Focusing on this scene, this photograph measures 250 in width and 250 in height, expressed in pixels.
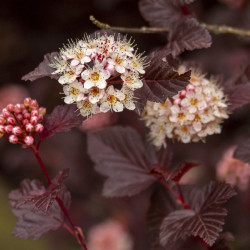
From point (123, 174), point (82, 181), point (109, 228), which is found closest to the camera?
point (123, 174)

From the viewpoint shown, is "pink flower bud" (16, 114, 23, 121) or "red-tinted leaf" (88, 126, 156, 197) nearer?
"pink flower bud" (16, 114, 23, 121)

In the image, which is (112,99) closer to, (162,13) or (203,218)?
(203,218)

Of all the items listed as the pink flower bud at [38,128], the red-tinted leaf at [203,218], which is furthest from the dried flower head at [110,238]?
the pink flower bud at [38,128]

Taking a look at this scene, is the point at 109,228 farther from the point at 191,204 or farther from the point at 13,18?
the point at 13,18

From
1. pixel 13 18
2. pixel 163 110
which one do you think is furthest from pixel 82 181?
pixel 163 110

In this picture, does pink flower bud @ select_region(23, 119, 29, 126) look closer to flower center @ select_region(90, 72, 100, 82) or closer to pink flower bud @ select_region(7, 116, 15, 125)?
pink flower bud @ select_region(7, 116, 15, 125)

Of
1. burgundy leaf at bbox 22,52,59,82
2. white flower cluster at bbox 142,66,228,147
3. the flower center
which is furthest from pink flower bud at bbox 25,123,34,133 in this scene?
white flower cluster at bbox 142,66,228,147

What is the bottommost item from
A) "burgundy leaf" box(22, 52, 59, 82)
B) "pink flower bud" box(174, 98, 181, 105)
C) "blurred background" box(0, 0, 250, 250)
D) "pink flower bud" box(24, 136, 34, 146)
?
"blurred background" box(0, 0, 250, 250)
